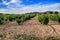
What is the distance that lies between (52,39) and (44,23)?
10.0 m

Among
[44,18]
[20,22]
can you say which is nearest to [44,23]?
[44,18]

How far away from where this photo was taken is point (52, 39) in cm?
1241

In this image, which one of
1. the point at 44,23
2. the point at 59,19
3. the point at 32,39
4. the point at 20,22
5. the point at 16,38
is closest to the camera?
the point at 32,39

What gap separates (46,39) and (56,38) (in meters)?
0.96

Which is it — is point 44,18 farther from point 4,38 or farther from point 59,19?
point 4,38

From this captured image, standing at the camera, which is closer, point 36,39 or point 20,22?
point 36,39

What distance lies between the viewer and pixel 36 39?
479 inches

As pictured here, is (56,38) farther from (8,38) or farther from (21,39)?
(8,38)

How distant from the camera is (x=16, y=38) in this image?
12570 mm

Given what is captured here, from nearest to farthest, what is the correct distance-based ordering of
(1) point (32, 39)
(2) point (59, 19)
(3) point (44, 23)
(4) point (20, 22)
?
(1) point (32, 39) < (3) point (44, 23) < (4) point (20, 22) < (2) point (59, 19)

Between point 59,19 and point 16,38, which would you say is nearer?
point 16,38

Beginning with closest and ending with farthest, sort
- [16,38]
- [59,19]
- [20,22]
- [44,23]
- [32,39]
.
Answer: [32,39] → [16,38] → [44,23] → [20,22] → [59,19]

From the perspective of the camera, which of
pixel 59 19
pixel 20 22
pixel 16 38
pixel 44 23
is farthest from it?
pixel 59 19

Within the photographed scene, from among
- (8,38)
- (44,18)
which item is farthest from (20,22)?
(8,38)
